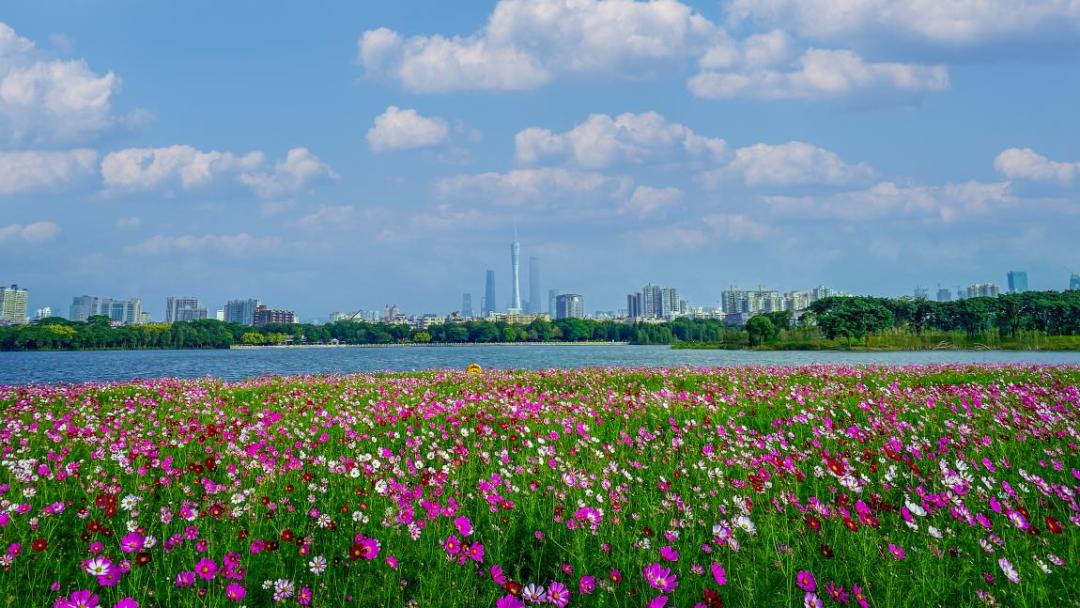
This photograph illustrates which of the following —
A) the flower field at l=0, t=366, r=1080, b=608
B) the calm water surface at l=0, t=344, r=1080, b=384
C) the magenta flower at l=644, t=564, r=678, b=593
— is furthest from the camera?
the calm water surface at l=0, t=344, r=1080, b=384

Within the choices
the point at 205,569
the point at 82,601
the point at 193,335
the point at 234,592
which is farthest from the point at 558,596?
the point at 193,335

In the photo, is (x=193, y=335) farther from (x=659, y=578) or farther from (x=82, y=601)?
(x=659, y=578)

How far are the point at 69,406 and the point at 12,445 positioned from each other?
151 inches

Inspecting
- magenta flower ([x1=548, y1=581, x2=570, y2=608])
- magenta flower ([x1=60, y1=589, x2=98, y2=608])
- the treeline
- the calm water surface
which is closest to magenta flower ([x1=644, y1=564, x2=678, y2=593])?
magenta flower ([x1=548, y1=581, x2=570, y2=608])

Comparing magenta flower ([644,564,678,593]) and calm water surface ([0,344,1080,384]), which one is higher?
magenta flower ([644,564,678,593])

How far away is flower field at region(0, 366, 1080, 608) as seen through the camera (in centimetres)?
301

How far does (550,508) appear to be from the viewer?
4.32 metres

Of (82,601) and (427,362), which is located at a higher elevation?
(82,601)

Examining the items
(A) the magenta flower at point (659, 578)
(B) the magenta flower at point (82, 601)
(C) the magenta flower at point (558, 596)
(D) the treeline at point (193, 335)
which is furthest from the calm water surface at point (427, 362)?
(D) the treeline at point (193, 335)

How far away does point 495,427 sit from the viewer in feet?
24.6

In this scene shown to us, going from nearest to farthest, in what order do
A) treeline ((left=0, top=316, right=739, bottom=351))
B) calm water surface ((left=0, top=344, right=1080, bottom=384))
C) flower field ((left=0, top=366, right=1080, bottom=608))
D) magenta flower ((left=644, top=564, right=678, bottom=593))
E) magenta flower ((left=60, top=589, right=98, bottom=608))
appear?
magenta flower ((left=60, top=589, right=98, bottom=608))
magenta flower ((left=644, top=564, right=678, bottom=593))
flower field ((left=0, top=366, right=1080, bottom=608))
calm water surface ((left=0, top=344, right=1080, bottom=384))
treeline ((left=0, top=316, right=739, bottom=351))

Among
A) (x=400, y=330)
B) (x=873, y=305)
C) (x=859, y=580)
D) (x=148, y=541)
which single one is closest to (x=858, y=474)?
(x=859, y=580)

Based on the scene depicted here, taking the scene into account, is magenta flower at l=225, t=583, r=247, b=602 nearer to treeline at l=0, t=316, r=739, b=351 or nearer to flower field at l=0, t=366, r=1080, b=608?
flower field at l=0, t=366, r=1080, b=608

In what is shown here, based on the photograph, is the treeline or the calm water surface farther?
the treeline
